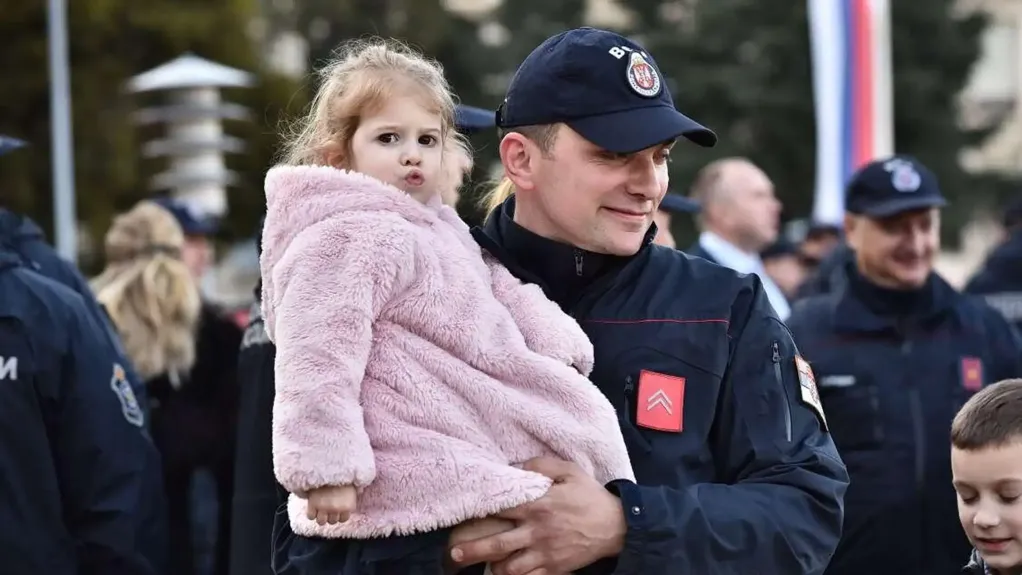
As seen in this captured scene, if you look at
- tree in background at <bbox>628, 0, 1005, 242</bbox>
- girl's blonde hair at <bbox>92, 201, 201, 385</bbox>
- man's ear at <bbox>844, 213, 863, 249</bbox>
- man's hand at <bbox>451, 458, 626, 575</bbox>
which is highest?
man's hand at <bbox>451, 458, 626, 575</bbox>

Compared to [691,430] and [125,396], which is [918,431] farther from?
[691,430]

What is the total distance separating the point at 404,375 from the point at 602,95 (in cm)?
65

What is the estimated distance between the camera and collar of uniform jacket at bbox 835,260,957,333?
20.1 ft

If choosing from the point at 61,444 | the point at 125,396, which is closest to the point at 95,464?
the point at 61,444

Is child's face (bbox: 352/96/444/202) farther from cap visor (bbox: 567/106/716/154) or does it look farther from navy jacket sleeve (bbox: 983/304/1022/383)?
navy jacket sleeve (bbox: 983/304/1022/383)

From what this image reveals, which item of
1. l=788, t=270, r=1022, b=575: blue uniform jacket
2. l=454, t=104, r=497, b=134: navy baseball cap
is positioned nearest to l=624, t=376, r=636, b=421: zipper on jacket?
l=454, t=104, r=497, b=134: navy baseball cap

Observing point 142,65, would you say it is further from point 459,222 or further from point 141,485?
point 459,222

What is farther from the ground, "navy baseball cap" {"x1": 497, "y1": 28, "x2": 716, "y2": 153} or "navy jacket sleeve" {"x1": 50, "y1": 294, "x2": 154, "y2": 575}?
"navy baseball cap" {"x1": 497, "y1": 28, "x2": 716, "y2": 153}

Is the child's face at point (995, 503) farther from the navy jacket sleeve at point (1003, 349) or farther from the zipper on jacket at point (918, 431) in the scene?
the navy jacket sleeve at point (1003, 349)

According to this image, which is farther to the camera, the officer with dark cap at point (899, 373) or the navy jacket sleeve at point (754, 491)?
the officer with dark cap at point (899, 373)

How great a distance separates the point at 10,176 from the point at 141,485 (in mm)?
17043

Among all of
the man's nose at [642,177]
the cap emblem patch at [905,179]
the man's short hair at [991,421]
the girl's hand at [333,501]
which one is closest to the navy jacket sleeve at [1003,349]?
the cap emblem patch at [905,179]

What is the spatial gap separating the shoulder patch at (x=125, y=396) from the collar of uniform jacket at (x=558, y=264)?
2.06 meters

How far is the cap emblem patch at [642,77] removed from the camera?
10.7ft
